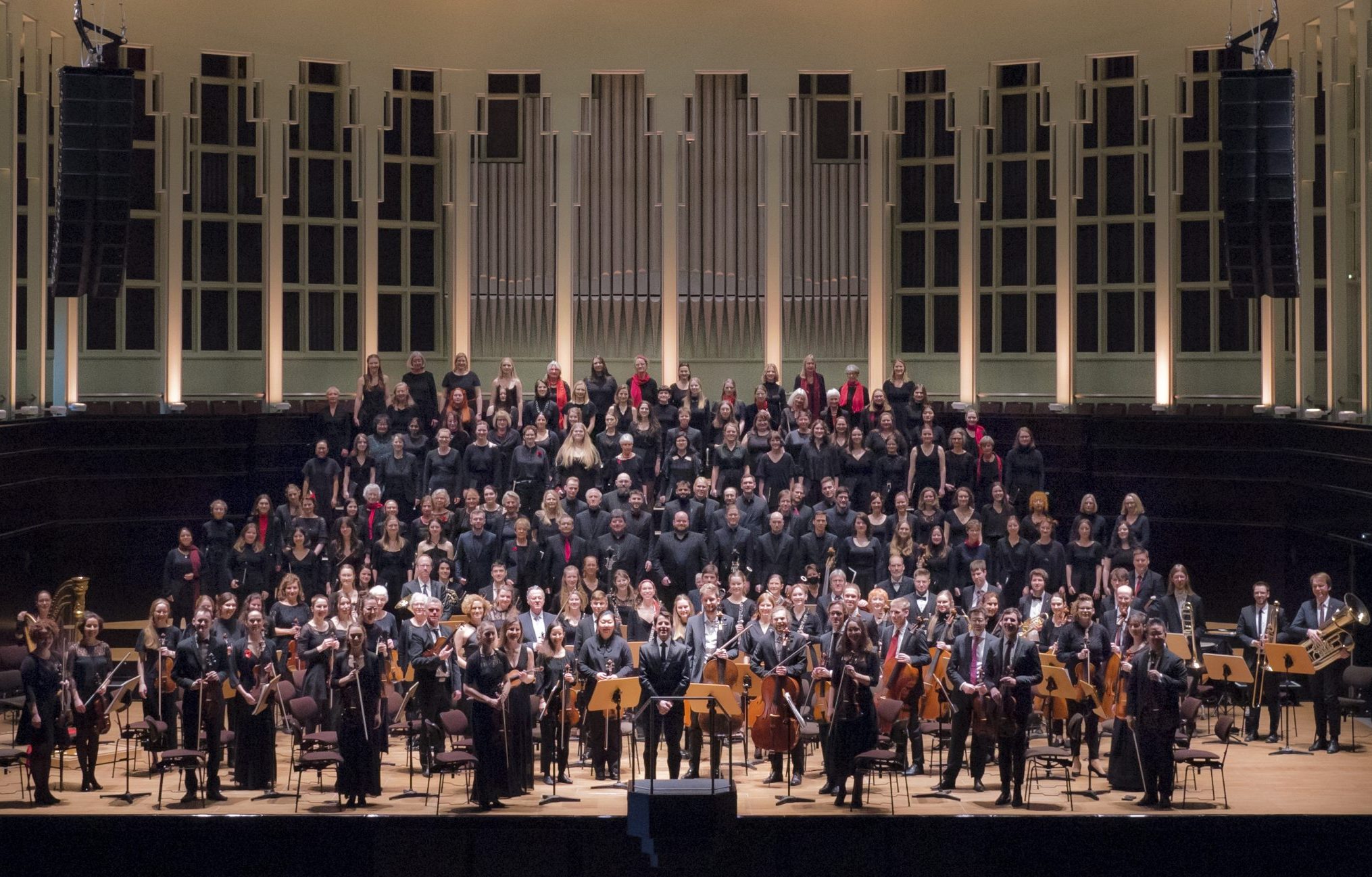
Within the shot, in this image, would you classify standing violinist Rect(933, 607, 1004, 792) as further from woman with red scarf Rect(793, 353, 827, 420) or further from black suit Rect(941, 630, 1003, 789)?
woman with red scarf Rect(793, 353, 827, 420)

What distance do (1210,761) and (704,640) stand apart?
10.2 feet

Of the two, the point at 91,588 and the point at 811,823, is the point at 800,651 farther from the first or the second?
the point at 91,588

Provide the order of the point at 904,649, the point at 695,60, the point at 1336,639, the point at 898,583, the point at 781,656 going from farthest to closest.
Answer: the point at 695,60 < the point at 898,583 < the point at 1336,639 < the point at 904,649 < the point at 781,656

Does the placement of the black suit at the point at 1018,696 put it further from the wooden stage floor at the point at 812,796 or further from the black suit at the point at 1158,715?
the black suit at the point at 1158,715

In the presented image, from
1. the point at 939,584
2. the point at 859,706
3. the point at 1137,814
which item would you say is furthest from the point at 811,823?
the point at 939,584

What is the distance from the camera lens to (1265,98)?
11578 millimetres

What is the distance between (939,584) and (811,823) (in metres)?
2.80

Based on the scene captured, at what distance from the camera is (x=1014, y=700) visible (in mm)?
10062

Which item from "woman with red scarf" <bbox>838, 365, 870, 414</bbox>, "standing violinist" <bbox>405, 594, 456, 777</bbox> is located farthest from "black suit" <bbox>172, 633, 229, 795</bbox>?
"woman with red scarf" <bbox>838, 365, 870, 414</bbox>

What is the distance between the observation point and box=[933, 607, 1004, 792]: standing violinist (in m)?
10.3

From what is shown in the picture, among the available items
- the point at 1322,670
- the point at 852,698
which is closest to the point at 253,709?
the point at 852,698

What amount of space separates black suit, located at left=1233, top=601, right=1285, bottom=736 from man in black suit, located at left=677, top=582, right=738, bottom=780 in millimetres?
Answer: 3539

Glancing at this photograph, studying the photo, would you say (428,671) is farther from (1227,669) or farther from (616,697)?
(1227,669)

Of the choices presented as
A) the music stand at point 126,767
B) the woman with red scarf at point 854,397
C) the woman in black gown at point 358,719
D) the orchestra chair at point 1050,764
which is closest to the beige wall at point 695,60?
the woman with red scarf at point 854,397
